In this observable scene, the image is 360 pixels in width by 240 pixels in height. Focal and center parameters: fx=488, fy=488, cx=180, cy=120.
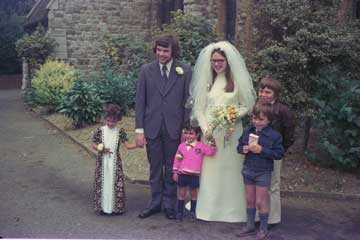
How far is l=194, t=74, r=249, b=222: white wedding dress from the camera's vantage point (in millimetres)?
5164

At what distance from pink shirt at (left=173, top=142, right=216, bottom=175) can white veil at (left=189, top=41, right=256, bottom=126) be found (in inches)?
12.6

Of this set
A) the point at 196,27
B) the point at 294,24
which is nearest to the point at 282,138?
the point at 294,24

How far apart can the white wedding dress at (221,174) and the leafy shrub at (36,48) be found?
485 inches

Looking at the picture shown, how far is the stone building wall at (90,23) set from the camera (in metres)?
16.9

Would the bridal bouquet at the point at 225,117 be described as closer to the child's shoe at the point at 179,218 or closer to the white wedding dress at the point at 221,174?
the white wedding dress at the point at 221,174

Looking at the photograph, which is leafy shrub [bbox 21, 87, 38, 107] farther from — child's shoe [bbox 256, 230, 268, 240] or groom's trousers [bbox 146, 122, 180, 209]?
child's shoe [bbox 256, 230, 268, 240]

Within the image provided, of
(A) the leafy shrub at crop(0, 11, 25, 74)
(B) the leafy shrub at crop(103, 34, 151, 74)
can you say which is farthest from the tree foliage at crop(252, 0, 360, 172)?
(A) the leafy shrub at crop(0, 11, 25, 74)

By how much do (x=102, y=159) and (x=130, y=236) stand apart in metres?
1.01

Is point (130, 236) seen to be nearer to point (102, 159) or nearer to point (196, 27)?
point (102, 159)

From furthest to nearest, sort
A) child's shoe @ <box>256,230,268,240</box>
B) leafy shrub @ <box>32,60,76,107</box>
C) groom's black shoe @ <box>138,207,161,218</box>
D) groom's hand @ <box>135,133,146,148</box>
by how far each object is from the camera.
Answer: leafy shrub @ <box>32,60,76,107</box> → groom's black shoe @ <box>138,207,161,218</box> → groom's hand @ <box>135,133,146,148</box> → child's shoe @ <box>256,230,268,240</box>

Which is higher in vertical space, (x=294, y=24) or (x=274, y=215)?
(x=294, y=24)

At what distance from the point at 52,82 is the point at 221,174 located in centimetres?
994

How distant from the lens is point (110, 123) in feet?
18.2

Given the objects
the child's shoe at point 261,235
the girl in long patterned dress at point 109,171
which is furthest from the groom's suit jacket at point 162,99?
the child's shoe at point 261,235
